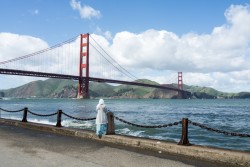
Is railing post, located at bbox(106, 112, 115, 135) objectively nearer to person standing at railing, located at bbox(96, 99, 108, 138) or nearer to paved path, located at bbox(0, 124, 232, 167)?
person standing at railing, located at bbox(96, 99, 108, 138)

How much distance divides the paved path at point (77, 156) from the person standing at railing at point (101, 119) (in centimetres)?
50

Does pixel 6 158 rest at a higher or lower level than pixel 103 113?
lower

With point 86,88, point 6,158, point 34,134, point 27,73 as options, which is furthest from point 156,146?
point 86,88

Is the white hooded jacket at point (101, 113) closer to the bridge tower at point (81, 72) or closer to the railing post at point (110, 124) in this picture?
the railing post at point (110, 124)

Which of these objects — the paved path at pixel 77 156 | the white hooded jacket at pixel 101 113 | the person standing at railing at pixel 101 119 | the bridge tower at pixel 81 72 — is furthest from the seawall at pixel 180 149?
the bridge tower at pixel 81 72

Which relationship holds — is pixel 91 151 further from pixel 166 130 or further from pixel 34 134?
pixel 166 130

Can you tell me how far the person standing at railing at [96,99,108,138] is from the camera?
11391 millimetres

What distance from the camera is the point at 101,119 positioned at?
1138 cm

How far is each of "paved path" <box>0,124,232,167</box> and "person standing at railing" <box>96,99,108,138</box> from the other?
50 cm

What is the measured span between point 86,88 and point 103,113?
9180 centimetres

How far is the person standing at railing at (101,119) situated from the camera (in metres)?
11.4

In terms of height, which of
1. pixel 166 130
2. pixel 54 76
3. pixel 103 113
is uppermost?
pixel 54 76

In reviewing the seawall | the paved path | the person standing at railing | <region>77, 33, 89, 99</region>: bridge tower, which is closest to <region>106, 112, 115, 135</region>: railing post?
the person standing at railing

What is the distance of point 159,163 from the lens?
26.1 ft
